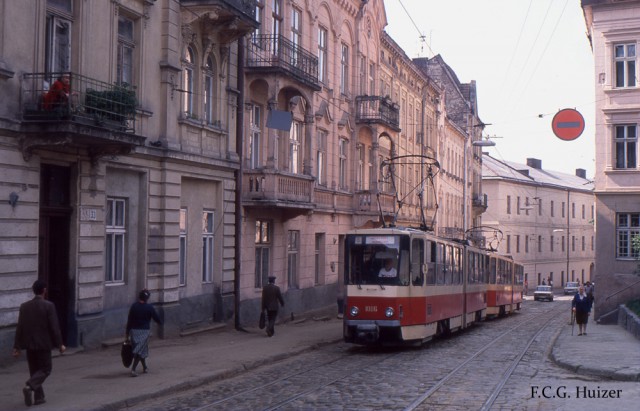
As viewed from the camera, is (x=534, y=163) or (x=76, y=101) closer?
(x=76, y=101)

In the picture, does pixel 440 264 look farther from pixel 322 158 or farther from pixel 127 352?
pixel 322 158

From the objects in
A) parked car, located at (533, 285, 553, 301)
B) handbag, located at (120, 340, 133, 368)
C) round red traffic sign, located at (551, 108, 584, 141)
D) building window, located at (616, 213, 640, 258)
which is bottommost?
parked car, located at (533, 285, 553, 301)

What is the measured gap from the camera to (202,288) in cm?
2283

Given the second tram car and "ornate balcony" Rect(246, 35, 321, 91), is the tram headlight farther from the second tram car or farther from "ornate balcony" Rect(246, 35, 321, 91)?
"ornate balcony" Rect(246, 35, 321, 91)

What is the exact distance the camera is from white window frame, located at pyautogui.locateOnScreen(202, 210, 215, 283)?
23.0m

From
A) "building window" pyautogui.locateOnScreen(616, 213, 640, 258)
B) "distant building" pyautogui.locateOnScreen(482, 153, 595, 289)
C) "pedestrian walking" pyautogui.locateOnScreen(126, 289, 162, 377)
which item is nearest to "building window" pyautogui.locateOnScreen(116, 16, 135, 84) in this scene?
"pedestrian walking" pyautogui.locateOnScreen(126, 289, 162, 377)

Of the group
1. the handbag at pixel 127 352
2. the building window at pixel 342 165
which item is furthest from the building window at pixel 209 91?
the building window at pixel 342 165

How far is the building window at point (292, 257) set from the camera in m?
29.1

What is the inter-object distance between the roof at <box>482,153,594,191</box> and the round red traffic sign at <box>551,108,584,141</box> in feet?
176

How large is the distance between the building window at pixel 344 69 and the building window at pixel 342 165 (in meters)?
2.28

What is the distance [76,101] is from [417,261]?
8.99 metres

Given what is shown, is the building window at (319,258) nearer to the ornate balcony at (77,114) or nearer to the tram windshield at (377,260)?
the tram windshield at (377,260)

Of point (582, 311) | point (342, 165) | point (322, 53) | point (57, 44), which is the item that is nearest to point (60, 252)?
point (57, 44)

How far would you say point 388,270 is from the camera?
1964 cm
